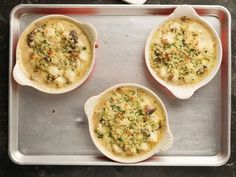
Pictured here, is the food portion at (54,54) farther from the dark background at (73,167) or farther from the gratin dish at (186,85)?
the gratin dish at (186,85)

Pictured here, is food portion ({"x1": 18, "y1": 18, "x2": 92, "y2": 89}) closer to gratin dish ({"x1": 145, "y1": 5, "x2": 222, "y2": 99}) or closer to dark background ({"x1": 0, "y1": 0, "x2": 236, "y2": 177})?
dark background ({"x1": 0, "y1": 0, "x2": 236, "y2": 177})

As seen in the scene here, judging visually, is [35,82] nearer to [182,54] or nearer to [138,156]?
[138,156]

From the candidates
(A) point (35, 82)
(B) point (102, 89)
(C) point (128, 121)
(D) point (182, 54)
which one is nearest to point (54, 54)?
(A) point (35, 82)

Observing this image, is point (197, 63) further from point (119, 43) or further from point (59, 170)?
point (59, 170)

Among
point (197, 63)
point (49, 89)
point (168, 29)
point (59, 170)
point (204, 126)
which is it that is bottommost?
point (59, 170)

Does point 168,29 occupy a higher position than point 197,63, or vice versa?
point 168,29

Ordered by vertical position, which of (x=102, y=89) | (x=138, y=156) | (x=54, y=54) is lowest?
(x=138, y=156)

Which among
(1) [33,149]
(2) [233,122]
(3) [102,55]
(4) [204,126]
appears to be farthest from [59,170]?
(2) [233,122]
